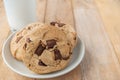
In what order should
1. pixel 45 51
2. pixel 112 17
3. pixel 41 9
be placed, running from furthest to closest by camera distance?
pixel 41 9, pixel 112 17, pixel 45 51

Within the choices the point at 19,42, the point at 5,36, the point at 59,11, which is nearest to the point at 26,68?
the point at 19,42

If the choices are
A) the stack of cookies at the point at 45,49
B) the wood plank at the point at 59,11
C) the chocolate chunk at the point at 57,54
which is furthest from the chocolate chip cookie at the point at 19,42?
the wood plank at the point at 59,11

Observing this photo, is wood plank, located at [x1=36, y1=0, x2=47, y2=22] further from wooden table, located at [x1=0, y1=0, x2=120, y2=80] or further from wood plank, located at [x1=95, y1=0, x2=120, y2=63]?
wood plank, located at [x1=95, y1=0, x2=120, y2=63]

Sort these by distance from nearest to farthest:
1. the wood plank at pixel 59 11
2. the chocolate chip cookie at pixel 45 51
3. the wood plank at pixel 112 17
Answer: the chocolate chip cookie at pixel 45 51
the wood plank at pixel 112 17
the wood plank at pixel 59 11

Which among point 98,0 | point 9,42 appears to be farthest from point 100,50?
point 98,0

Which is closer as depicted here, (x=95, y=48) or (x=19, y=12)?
(x=95, y=48)

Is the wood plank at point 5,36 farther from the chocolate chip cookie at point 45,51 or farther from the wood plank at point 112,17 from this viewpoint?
the wood plank at point 112,17

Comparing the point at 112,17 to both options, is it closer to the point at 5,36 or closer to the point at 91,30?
the point at 91,30

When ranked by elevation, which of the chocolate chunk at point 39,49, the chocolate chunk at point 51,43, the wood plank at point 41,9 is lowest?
the wood plank at point 41,9
